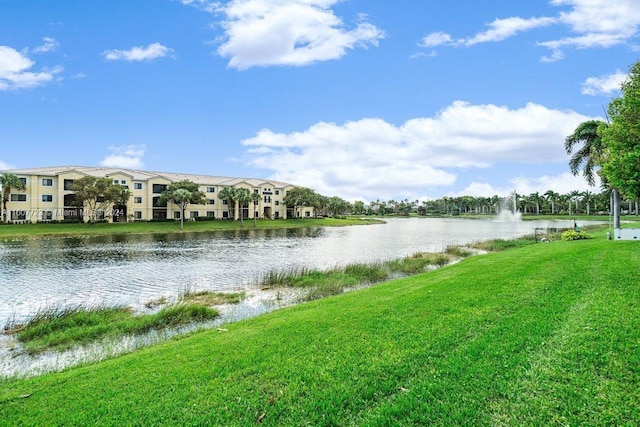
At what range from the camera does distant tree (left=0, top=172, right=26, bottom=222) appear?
194 feet

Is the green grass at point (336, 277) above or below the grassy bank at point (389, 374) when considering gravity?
below

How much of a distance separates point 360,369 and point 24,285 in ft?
68.8

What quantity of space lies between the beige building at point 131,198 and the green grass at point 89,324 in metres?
63.7

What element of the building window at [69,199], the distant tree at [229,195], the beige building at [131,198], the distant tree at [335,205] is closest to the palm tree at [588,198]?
the distant tree at [335,205]

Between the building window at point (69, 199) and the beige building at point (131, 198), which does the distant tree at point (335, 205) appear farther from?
the building window at point (69, 199)

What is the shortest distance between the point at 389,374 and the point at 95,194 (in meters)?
69.8

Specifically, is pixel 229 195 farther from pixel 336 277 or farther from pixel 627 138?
pixel 627 138

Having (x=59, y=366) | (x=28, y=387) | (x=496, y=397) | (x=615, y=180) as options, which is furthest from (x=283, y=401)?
(x=615, y=180)

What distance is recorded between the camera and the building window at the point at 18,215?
61.2 meters

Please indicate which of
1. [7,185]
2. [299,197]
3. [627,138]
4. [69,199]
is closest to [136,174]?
[69,199]

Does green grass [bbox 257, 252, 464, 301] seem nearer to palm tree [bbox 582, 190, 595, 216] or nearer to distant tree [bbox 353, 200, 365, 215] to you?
palm tree [bbox 582, 190, 595, 216]

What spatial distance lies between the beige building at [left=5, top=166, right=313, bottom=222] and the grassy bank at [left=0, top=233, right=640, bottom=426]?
233 feet

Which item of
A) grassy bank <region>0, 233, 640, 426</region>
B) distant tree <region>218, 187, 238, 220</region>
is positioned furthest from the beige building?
grassy bank <region>0, 233, 640, 426</region>

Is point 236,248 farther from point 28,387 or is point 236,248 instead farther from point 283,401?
point 283,401
